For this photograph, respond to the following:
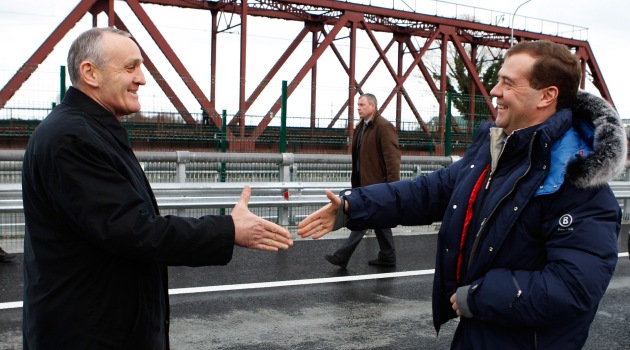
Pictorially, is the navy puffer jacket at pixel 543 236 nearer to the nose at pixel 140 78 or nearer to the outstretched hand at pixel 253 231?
the outstretched hand at pixel 253 231

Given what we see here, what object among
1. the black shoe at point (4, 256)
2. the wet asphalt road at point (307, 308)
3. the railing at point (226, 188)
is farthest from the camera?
the railing at point (226, 188)

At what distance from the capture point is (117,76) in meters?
2.67

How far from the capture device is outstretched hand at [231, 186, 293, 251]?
257 cm

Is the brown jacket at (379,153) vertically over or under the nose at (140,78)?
under

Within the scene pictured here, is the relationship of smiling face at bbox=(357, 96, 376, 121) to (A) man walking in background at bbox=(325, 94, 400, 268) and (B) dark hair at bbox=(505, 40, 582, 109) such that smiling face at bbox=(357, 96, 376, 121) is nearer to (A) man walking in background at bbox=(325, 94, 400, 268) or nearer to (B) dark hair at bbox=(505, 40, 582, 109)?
(A) man walking in background at bbox=(325, 94, 400, 268)

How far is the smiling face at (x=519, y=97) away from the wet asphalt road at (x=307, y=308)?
276cm

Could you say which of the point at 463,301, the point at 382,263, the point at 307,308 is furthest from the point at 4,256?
the point at 463,301

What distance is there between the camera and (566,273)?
2170 mm

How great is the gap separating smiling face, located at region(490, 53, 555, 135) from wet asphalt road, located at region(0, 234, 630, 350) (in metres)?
2.76

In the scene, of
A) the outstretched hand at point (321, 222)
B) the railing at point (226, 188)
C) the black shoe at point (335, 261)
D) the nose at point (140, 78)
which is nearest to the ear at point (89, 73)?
the nose at point (140, 78)

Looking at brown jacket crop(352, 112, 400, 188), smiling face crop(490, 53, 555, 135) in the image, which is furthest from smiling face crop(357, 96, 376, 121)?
smiling face crop(490, 53, 555, 135)

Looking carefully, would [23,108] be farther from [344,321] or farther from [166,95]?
[344,321]

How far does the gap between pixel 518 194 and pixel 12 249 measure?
6.89 meters

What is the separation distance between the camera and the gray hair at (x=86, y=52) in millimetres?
2617
